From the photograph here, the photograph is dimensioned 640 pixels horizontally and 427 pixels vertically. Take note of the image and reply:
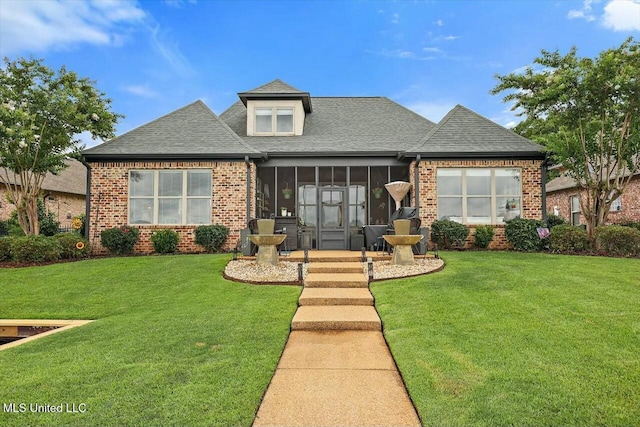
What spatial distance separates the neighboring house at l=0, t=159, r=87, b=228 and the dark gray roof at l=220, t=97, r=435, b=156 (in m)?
14.3

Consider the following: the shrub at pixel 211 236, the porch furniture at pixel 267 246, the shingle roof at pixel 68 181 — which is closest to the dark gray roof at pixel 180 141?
the shrub at pixel 211 236

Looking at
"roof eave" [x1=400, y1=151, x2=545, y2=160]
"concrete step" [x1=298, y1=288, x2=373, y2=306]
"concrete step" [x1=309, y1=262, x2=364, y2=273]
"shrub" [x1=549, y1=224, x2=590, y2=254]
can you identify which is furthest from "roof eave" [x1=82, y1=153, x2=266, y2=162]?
"shrub" [x1=549, y1=224, x2=590, y2=254]

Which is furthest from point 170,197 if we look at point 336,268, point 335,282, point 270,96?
point 335,282

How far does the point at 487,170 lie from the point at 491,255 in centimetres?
347

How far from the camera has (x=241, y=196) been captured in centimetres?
1230

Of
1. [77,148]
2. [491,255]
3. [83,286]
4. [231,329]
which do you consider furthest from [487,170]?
[77,148]

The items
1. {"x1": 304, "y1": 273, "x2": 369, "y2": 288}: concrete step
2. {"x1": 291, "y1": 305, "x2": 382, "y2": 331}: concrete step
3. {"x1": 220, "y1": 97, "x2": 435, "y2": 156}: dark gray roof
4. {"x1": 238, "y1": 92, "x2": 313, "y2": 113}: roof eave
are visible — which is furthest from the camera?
{"x1": 238, "y1": 92, "x2": 313, "y2": 113}: roof eave

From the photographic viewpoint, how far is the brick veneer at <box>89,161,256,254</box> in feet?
39.9

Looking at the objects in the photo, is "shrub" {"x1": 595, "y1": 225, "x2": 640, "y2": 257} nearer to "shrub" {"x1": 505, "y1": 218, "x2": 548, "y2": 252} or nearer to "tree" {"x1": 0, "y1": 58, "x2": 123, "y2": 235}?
"shrub" {"x1": 505, "y1": 218, "x2": 548, "y2": 252}

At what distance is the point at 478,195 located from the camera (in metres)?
12.4

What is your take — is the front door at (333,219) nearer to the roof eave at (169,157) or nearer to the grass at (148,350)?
the roof eave at (169,157)

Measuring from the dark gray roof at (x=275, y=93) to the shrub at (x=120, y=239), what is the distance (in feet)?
20.8

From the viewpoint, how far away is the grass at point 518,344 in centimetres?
294

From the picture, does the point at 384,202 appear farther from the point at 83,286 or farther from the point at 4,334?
the point at 4,334
